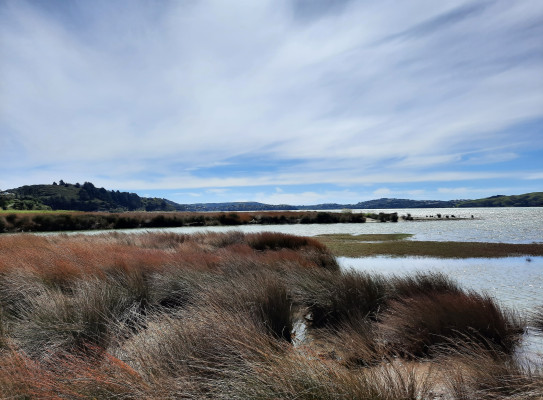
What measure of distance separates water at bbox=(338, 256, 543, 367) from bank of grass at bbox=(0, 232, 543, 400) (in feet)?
1.27

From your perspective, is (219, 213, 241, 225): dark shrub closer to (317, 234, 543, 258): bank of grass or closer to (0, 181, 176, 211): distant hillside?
(317, 234, 543, 258): bank of grass

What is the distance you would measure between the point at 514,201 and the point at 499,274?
700 feet

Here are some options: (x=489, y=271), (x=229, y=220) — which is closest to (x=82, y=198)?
(x=229, y=220)

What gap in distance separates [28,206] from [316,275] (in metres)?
92.3

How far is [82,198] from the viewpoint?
154 meters

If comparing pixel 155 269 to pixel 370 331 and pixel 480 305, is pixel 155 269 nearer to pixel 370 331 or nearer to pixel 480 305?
pixel 370 331

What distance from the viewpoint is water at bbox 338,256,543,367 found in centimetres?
572

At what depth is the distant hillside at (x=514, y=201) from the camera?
17550 centimetres

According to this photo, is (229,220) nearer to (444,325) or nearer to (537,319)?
(537,319)

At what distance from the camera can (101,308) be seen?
548cm

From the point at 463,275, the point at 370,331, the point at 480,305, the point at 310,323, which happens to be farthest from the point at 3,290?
the point at 463,275

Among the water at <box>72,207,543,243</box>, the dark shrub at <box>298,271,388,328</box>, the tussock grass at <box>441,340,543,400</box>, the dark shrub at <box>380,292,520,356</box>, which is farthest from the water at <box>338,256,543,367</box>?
the water at <box>72,207,543,243</box>

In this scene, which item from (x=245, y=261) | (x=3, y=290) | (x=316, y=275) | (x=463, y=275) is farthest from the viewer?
(x=463, y=275)

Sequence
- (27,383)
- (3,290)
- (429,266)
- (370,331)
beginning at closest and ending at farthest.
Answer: (27,383) → (370,331) → (3,290) → (429,266)
